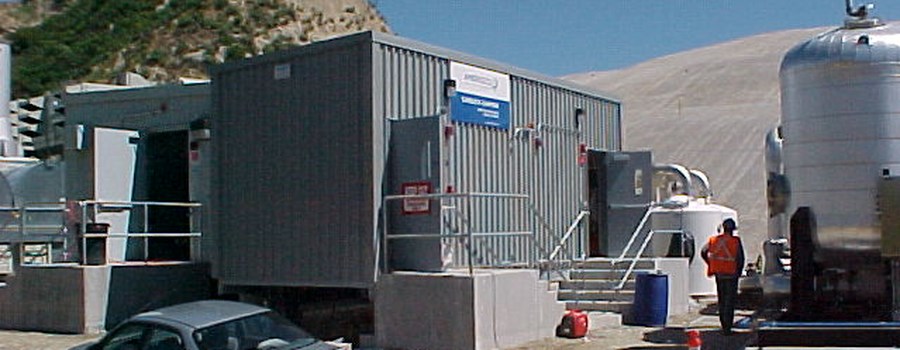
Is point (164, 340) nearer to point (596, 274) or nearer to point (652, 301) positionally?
point (652, 301)

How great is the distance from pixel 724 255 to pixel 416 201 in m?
4.04

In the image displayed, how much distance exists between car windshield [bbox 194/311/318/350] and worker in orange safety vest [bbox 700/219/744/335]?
6412 millimetres

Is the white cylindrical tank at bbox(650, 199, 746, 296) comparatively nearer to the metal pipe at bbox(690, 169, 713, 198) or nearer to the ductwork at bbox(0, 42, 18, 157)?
the metal pipe at bbox(690, 169, 713, 198)

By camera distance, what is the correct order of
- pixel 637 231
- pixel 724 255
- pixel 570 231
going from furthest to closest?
pixel 637 231
pixel 570 231
pixel 724 255

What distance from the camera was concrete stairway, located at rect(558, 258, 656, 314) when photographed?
17.5 metres

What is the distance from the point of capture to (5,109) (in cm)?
2556

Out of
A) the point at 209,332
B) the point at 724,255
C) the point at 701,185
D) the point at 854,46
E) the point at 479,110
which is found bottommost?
the point at 209,332

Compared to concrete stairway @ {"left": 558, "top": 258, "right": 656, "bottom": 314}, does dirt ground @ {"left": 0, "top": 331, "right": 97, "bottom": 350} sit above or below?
below

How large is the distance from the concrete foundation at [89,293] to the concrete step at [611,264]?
6173 mm

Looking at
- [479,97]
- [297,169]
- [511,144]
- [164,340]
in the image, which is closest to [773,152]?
[511,144]

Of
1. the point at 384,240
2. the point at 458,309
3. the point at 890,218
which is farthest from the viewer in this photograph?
the point at 384,240

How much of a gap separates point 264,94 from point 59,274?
14.2 ft

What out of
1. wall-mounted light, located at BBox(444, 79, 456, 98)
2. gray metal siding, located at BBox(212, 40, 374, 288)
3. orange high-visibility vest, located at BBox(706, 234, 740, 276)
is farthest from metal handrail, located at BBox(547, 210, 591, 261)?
gray metal siding, located at BBox(212, 40, 374, 288)

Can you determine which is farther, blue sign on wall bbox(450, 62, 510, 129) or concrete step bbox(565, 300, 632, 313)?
concrete step bbox(565, 300, 632, 313)
